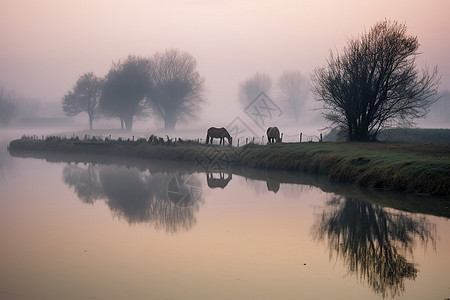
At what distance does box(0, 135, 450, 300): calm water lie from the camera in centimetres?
1022

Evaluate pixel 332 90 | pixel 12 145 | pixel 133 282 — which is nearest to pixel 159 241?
pixel 133 282

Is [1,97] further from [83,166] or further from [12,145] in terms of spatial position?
[83,166]

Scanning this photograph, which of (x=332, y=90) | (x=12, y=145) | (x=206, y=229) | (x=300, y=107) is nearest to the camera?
(x=206, y=229)

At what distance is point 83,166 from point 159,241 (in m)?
27.7

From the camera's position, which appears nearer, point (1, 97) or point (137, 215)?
point (137, 215)

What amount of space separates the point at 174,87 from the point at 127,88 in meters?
6.53

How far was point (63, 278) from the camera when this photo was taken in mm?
10688

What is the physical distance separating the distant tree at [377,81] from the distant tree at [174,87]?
137ft

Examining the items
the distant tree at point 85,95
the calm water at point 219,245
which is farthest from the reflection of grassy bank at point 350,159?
the distant tree at point 85,95

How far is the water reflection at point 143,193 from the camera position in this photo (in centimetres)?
1791

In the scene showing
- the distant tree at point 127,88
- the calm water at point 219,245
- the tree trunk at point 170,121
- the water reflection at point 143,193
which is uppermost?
the distant tree at point 127,88

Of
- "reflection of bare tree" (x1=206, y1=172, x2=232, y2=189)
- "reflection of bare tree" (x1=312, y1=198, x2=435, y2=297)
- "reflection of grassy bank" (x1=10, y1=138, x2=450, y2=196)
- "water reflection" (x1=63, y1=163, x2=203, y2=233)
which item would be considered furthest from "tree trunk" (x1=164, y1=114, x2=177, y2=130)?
"reflection of bare tree" (x1=312, y1=198, x2=435, y2=297)

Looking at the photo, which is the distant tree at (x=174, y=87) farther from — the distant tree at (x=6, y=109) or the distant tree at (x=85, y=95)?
the distant tree at (x=6, y=109)

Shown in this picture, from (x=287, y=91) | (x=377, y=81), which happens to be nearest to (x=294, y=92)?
(x=287, y=91)
